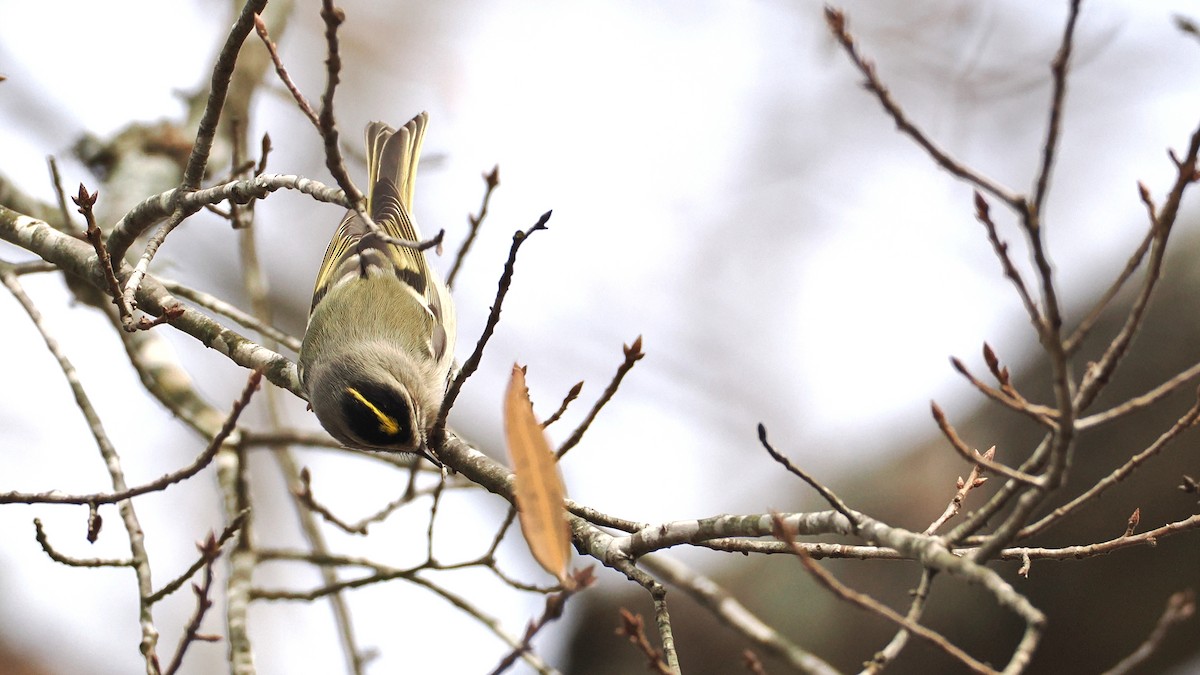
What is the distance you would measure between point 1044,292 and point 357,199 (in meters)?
1.36

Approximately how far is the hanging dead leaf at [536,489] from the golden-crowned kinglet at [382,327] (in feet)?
4.60

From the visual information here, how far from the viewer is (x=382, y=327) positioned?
408cm

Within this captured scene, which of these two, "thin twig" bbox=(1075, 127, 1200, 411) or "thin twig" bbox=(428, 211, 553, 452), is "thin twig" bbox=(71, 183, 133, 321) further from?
"thin twig" bbox=(1075, 127, 1200, 411)

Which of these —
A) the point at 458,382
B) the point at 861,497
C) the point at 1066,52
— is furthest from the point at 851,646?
the point at 1066,52

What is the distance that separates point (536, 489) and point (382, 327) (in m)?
2.19

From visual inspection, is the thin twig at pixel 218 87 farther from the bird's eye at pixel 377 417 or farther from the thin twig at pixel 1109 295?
the thin twig at pixel 1109 295

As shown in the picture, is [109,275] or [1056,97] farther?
[109,275]

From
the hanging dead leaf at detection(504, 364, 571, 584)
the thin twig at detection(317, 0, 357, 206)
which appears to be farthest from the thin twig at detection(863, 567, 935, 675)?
the thin twig at detection(317, 0, 357, 206)

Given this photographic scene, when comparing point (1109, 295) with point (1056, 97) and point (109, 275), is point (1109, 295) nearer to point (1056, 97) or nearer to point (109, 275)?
point (1056, 97)

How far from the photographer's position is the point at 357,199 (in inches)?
86.7

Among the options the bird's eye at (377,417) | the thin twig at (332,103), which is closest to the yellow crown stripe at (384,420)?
the bird's eye at (377,417)

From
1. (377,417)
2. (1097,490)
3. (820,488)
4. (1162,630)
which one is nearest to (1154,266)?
(1097,490)

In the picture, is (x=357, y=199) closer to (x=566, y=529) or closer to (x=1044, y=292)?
(x=566, y=529)

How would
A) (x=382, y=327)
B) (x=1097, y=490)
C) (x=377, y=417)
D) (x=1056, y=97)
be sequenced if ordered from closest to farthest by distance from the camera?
(x=1056, y=97) < (x=1097, y=490) < (x=377, y=417) < (x=382, y=327)
